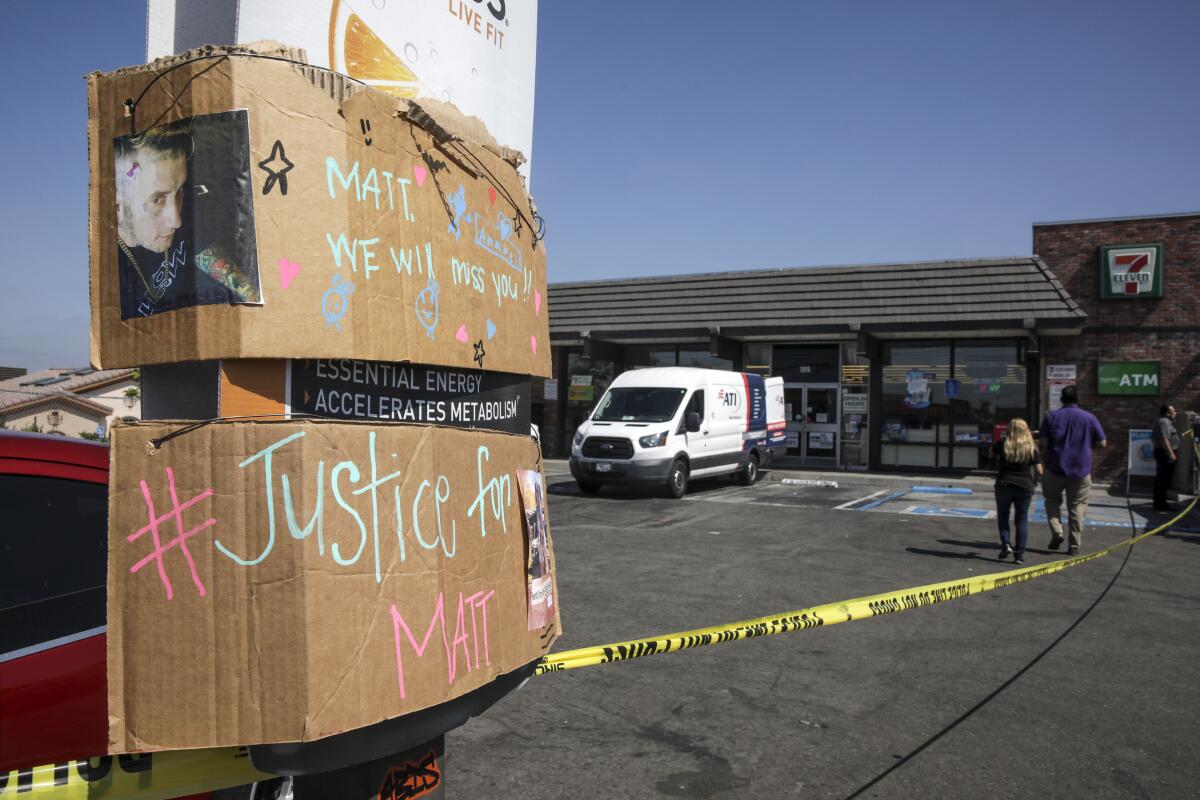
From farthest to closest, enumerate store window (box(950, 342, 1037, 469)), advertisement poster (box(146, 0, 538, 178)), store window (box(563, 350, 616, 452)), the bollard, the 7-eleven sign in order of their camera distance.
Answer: store window (box(563, 350, 616, 452)) → store window (box(950, 342, 1037, 469)) → the 7-eleven sign → the bollard → advertisement poster (box(146, 0, 538, 178))

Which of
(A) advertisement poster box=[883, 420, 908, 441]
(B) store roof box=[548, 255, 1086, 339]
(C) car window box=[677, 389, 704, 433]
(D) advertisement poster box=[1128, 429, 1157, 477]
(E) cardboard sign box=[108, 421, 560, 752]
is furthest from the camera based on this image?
(A) advertisement poster box=[883, 420, 908, 441]

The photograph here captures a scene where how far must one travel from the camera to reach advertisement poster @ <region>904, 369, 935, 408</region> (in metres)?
22.4

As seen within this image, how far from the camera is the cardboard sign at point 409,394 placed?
6.44 ft

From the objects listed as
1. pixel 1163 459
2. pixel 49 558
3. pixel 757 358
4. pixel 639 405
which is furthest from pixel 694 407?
pixel 49 558

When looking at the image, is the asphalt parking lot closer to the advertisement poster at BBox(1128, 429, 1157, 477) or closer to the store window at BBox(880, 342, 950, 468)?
the advertisement poster at BBox(1128, 429, 1157, 477)

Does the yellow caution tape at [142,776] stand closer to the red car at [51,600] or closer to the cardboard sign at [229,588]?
the red car at [51,600]

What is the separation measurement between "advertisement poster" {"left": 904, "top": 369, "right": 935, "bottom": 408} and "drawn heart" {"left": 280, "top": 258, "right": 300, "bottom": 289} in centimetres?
2230

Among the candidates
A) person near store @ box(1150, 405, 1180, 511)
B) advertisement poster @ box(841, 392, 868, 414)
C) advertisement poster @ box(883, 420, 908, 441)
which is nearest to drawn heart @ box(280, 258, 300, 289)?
person near store @ box(1150, 405, 1180, 511)

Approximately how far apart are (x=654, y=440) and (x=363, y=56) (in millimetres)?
14178

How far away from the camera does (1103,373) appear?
66.7 feet

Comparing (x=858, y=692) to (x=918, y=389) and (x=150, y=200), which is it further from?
(x=918, y=389)

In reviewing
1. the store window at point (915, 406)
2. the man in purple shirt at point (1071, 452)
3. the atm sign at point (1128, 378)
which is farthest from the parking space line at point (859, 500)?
the atm sign at point (1128, 378)

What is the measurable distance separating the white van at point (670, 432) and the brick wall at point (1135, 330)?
8091 millimetres

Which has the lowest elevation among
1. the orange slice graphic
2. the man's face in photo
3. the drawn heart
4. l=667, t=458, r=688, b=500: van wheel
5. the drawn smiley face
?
l=667, t=458, r=688, b=500: van wheel
